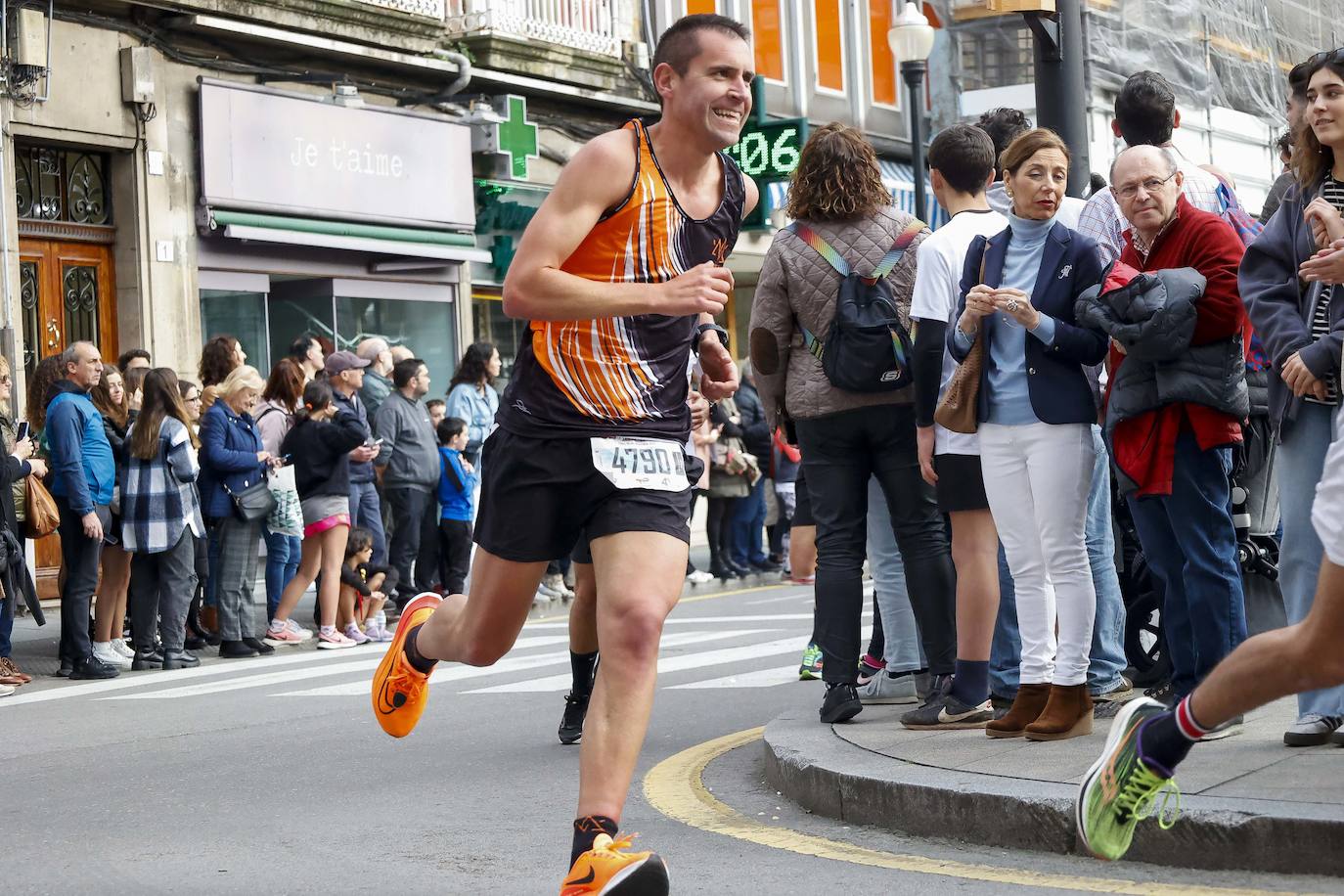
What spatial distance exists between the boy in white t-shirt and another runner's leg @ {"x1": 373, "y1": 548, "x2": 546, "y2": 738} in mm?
1900

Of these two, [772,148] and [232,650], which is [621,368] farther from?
[772,148]

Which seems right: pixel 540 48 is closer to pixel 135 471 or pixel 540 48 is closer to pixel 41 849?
pixel 135 471

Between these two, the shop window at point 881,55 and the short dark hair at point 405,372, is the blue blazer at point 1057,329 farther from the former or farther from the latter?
the shop window at point 881,55

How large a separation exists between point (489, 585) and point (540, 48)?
17.8 meters

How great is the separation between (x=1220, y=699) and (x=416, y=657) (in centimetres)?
239

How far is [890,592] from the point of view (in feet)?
25.7

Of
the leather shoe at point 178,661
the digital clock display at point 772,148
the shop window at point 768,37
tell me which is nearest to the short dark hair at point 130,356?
the leather shoe at point 178,661

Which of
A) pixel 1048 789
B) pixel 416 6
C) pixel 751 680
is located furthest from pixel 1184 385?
pixel 416 6

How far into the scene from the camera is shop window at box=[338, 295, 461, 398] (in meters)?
20.2

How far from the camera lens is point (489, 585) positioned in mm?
5090

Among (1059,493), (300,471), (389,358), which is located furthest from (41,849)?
(389,358)

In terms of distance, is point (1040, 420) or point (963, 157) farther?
point (963, 157)

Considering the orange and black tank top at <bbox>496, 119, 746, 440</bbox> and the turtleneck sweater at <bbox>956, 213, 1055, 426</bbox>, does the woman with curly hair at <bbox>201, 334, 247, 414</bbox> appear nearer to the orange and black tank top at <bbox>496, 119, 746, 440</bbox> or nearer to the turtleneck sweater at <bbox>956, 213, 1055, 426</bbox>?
the turtleneck sweater at <bbox>956, 213, 1055, 426</bbox>

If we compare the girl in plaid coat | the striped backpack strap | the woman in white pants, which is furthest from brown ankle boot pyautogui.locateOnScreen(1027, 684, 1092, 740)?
the girl in plaid coat
